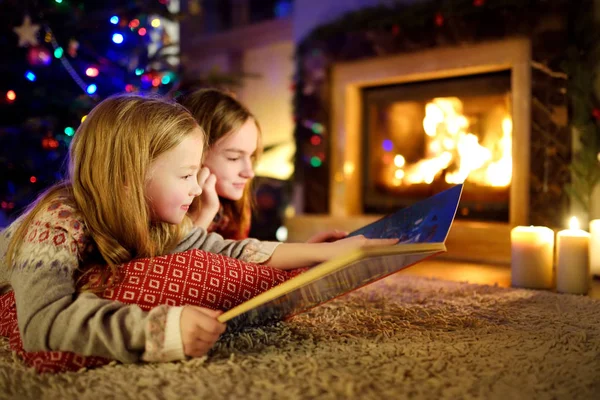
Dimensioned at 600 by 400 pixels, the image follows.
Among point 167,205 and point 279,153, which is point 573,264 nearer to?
point 167,205

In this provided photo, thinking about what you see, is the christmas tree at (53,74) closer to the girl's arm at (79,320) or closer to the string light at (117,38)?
the string light at (117,38)

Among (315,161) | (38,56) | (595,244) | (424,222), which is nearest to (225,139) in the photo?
(424,222)

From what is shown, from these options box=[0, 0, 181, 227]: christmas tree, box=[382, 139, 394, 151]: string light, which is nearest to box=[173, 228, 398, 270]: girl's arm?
box=[0, 0, 181, 227]: christmas tree

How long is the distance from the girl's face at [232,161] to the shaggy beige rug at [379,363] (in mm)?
414

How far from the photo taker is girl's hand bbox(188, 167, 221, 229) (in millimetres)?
1218

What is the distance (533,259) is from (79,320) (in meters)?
1.14

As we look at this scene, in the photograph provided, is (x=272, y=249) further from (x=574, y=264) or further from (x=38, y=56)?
(x=38, y=56)

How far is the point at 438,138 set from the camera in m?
2.39

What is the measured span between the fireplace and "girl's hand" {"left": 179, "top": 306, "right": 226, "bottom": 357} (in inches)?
64.1

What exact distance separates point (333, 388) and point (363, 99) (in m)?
2.17

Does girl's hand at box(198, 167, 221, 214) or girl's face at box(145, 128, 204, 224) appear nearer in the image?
girl's face at box(145, 128, 204, 224)

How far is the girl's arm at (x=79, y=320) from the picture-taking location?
69 cm

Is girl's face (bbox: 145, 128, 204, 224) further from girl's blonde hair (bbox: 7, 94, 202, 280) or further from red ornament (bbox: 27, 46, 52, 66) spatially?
red ornament (bbox: 27, 46, 52, 66)

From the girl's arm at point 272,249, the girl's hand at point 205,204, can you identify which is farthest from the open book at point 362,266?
the girl's hand at point 205,204
